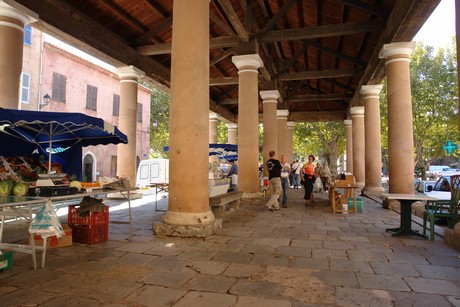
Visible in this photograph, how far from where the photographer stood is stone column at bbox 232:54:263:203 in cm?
980

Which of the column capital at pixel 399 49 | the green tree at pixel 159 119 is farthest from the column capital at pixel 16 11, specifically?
the green tree at pixel 159 119

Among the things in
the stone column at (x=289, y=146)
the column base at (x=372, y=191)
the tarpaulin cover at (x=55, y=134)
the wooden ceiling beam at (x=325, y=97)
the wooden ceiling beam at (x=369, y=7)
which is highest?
the wooden ceiling beam at (x=369, y=7)

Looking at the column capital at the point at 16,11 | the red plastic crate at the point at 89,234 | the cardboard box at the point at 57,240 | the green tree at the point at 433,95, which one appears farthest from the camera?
the green tree at the point at 433,95

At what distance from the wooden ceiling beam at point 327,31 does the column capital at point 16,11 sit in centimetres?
647

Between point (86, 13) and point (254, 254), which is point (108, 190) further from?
point (86, 13)

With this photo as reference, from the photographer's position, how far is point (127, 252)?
14.2ft

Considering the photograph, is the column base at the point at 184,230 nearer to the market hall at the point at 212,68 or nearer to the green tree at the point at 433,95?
the market hall at the point at 212,68

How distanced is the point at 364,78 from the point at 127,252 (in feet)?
36.6

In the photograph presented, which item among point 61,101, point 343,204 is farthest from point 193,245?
point 61,101

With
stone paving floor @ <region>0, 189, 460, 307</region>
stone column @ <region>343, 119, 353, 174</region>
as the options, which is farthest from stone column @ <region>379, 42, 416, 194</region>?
stone column @ <region>343, 119, 353, 174</region>

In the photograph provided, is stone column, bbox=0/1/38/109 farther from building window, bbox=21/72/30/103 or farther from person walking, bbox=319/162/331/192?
person walking, bbox=319/162/331/192

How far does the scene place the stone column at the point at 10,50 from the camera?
647cm

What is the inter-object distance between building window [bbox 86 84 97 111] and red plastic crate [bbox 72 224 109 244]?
17.0 metres

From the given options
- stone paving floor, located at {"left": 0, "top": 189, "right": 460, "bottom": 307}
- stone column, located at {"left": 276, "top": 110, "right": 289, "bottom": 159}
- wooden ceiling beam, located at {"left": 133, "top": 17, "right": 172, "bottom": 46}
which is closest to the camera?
stone paving floor, located at {"left": 0, "top": 189, "right": 460, "bottom": 307}
